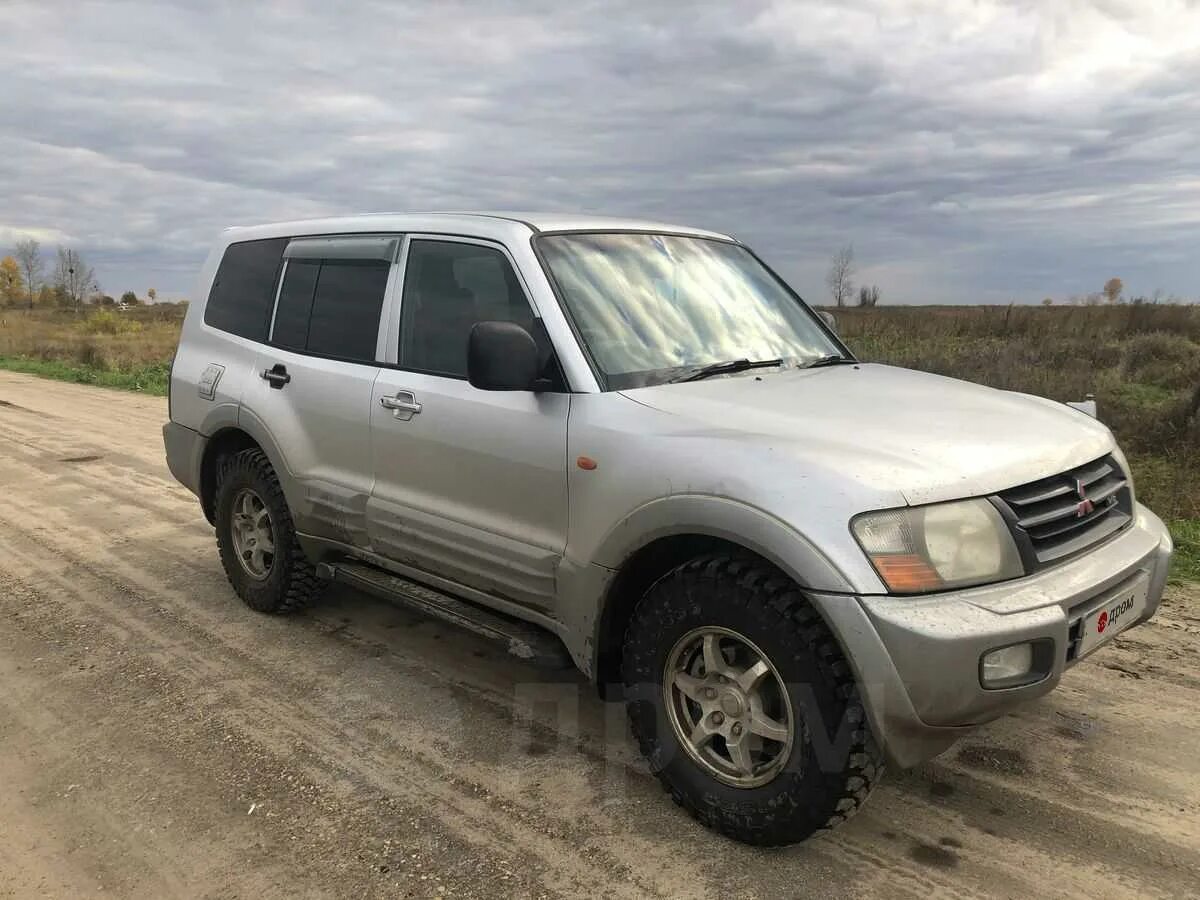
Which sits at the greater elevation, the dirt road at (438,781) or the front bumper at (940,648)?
the front bumper at (940,648)

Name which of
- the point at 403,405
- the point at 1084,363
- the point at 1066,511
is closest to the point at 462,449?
the point at 403,405

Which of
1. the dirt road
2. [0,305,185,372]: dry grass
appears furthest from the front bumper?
[0,305,185,372]: dry grass

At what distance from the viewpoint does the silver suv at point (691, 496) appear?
2.46 m

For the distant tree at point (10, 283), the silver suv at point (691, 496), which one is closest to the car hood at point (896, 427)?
the silver suv at point (691, 496)

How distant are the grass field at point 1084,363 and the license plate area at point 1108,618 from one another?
9.61ft

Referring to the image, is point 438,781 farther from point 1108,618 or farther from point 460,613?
point 1108,618

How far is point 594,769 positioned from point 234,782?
1.27 m

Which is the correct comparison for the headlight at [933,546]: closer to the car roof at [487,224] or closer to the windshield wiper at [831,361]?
the windshield wiper at [831,361]

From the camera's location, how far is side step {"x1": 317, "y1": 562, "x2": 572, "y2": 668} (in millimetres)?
3281

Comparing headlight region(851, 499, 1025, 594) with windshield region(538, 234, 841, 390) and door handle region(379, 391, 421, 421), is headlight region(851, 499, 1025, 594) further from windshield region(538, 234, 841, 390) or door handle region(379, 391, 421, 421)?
door handle region(379, 391, 421, 421)

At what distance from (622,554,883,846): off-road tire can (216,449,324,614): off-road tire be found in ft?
7.56

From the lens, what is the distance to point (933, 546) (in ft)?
8.03

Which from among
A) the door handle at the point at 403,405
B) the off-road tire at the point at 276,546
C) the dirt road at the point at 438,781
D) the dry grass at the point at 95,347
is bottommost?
the dry grass at the point at 95,347

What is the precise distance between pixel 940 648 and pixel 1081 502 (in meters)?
0.87
